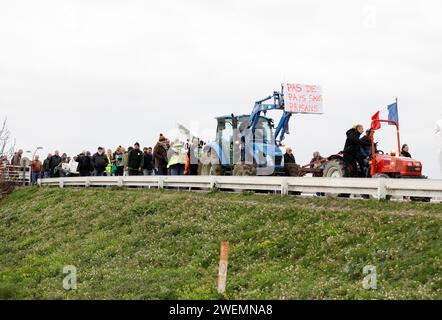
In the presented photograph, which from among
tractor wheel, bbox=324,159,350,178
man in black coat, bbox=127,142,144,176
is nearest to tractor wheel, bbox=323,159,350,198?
tractor wheel, bbox=324,159,350,178

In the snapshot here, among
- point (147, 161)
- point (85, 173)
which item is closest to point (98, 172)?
point (85, 173)

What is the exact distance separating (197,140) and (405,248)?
1500 cm

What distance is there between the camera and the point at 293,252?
13367 millimetres

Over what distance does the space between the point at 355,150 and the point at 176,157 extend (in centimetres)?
1021

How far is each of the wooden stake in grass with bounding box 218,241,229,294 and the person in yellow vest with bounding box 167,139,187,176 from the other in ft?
48.5

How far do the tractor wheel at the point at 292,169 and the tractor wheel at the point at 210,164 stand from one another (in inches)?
106

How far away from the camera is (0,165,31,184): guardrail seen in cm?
3999

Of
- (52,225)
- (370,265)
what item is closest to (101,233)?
(52,225)

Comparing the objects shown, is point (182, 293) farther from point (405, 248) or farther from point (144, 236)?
point (144, 236)

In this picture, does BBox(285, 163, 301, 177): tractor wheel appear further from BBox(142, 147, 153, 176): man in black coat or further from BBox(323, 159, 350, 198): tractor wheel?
BBox(142, 147, 153, 176): man in black coat

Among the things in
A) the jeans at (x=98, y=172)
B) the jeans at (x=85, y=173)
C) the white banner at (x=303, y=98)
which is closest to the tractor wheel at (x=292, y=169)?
the white banner at (x=303, y=98)

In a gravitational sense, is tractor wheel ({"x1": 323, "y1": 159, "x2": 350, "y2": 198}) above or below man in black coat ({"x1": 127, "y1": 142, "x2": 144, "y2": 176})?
below

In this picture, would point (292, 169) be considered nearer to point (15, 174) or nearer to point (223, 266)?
point (223, 266)

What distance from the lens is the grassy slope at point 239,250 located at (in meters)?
11.3
